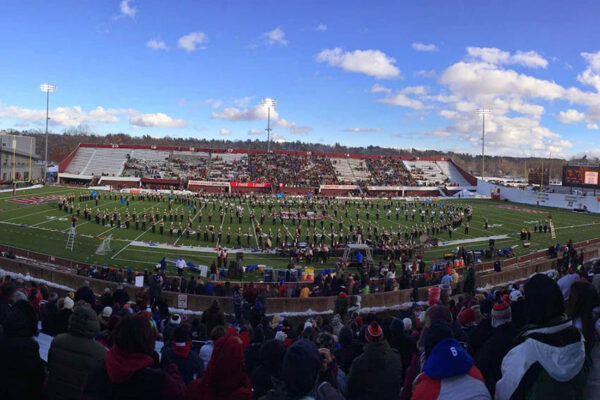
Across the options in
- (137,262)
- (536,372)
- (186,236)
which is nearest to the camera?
(536,372)

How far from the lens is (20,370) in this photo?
3.22 metres

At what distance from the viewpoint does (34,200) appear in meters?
40.6

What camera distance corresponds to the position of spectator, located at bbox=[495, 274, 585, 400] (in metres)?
2.64

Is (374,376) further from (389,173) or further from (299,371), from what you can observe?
(389,173)

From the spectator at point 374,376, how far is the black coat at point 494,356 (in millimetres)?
630

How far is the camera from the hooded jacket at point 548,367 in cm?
264

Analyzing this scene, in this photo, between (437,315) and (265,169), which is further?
(265,169)

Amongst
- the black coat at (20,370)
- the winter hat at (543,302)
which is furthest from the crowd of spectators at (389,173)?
the black coat at (20,370)

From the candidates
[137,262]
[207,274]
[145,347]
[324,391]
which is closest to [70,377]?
[145,347]

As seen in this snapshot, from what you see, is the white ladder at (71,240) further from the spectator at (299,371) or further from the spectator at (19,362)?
the spectator at (299,371)

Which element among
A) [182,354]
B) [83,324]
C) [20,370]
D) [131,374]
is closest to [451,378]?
[131,374]

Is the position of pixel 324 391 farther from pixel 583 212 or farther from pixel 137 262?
pixel 583 212

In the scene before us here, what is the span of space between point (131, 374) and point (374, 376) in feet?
5.92

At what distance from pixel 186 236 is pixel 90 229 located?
6.04 metres
